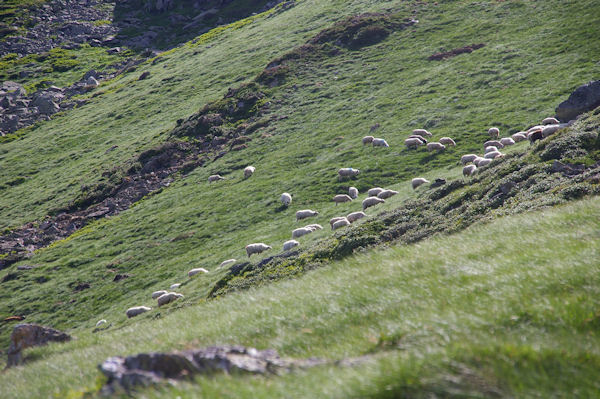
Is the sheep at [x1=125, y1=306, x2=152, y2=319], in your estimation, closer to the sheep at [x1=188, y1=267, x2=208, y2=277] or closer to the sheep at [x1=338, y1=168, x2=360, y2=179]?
the sheep at [x1=188, y1=267, x2=208, y2=277]

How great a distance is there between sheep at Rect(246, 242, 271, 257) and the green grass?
60.1 ft

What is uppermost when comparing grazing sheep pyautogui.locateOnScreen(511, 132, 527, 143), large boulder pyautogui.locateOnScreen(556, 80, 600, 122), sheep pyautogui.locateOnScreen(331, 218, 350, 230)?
large boulder pyautogui.locateOnScreen(556, 80, 600, 122)

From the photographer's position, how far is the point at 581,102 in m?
30.9

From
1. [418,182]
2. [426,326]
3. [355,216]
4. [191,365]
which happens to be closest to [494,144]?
[418,182]

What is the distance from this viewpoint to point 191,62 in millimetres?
100750

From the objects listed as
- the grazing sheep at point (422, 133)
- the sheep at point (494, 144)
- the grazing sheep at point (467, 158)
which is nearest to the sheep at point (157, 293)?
the grazing sheep at point (467, 158)

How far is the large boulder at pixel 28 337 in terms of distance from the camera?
13383mm

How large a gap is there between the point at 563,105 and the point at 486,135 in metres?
8.63

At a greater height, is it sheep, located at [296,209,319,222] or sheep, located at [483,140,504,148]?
sheep, located at [483,140,504,148]

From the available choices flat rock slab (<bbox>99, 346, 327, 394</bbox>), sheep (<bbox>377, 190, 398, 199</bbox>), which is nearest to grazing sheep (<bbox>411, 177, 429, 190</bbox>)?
sheep (<bbox>377, 190, 398, 199</bbox>)

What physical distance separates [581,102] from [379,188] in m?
14.7

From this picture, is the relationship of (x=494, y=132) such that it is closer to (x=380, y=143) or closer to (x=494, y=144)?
(x=494, y=144)

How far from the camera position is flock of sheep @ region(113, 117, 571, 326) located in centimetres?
2902

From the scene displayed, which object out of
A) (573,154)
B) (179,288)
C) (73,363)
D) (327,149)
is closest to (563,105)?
(573,154)
